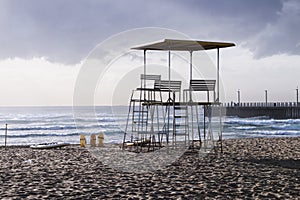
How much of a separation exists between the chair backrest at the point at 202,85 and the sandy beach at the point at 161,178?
139cm

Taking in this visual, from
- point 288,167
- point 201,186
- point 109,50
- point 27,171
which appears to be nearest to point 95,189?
point 201,186

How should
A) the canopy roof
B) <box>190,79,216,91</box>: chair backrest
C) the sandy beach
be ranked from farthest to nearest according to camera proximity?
<box>190,79,216,91</box>: chair backrest, the canopy roof, the sandy beach

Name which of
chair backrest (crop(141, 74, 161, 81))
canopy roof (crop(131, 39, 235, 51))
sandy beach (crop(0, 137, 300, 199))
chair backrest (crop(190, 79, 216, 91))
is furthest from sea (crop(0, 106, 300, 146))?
chair backrest (crop(190, 79, 216, 91))

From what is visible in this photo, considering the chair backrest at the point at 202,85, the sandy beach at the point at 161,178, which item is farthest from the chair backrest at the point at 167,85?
the sandy beach at the point at 161,178

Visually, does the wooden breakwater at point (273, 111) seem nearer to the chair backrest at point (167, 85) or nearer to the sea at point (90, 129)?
the sea at point (90, 129)

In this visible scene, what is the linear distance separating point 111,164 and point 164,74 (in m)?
3.99

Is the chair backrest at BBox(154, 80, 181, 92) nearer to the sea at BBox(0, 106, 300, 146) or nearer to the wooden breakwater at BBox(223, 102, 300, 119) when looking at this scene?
the sea at BBox(0, 106, 300, 146)

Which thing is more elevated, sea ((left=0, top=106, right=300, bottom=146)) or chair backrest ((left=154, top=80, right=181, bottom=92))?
chair backrest ((left=154, top=80, right=181, bottom=92))

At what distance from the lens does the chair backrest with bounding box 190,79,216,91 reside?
30.0 ft

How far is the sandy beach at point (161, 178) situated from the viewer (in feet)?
18.1

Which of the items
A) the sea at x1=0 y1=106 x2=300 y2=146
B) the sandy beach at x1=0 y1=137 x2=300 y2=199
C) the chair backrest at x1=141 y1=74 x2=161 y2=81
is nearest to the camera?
the sandy beach at x1=0 y1=137 x2=300 y2=199

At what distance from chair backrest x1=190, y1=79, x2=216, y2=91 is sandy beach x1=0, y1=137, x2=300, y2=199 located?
1.39 meters

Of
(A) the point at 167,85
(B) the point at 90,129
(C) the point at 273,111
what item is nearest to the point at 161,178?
(A) the point at 167,85

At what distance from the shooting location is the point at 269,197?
17.4 ft
